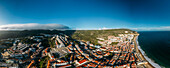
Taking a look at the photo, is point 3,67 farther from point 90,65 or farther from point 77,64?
point 90,65

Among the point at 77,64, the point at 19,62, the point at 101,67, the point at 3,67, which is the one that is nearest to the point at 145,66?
the point at 101,67

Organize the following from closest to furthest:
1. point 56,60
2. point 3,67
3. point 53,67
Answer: point 3,67 < point 53,67 < point 56,60

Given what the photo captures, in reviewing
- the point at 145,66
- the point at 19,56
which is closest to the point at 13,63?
the point at 19,56

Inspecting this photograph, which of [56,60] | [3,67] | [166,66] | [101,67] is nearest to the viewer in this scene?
[3,67]

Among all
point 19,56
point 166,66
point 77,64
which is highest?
point 19,56

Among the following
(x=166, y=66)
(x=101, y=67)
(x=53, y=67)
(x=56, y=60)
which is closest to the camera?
(x=53, y=67)

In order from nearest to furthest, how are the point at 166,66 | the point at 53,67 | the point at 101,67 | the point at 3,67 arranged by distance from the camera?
1. the point at 3,67
2. the point at 53,67
3. the point at 101,67
4. the point at 166,66

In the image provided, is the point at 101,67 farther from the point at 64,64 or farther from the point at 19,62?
the point at 19,62

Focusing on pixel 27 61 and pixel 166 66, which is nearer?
pixel 27 61

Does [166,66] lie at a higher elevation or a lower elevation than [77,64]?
lower
